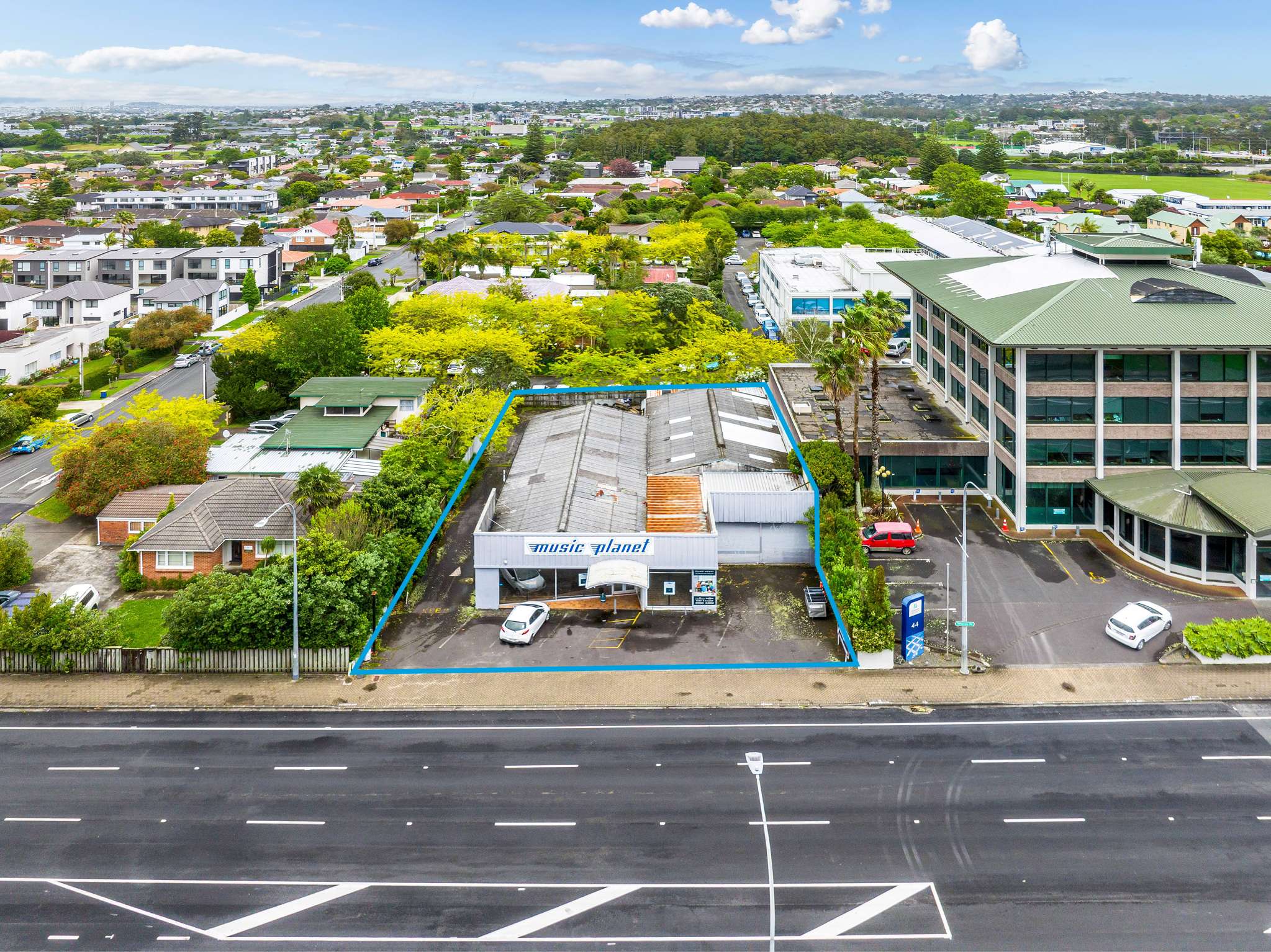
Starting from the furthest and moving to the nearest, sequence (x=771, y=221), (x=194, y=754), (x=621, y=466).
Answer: (x=771, y=221) < (x=621, y=466) < (x=194, y=754)

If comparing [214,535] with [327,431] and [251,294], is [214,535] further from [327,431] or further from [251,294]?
[251,294]

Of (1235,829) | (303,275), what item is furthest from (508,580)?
(303,275)

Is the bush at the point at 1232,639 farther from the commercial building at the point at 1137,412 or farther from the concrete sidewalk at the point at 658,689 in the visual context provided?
the commercial building at the point at 1137,412

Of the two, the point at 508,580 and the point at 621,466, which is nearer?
the point at 508,580

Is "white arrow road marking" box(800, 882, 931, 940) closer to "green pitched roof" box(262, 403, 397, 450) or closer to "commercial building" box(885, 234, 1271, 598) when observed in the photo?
"commercial building" box(885, 234, 1271, 598)

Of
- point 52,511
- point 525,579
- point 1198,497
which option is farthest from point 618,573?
point 52,511

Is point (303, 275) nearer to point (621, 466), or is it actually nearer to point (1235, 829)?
point (621, 466)
